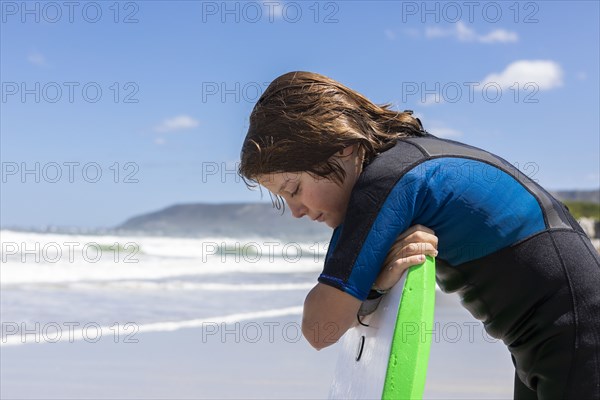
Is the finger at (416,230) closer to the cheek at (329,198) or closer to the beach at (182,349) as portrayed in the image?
the cheek at (329,198)

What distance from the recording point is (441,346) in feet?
20.8

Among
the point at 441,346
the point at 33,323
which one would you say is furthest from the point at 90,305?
the point at 441,346


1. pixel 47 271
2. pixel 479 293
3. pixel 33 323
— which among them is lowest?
pixel 47 271

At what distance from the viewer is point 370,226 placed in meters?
1.77

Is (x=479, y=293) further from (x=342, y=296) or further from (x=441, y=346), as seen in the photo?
(x=441, y=346)

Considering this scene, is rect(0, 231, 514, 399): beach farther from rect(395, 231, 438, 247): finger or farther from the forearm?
rect(395, 231, 438, 247): finger

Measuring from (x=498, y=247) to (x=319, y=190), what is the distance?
1.48 feet

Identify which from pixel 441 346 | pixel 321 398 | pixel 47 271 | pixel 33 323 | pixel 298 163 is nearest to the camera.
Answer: pixel 298 163

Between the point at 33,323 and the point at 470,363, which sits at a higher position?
the point at 470,363

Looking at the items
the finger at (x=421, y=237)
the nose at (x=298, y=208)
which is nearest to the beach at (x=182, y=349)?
the nose at (x=298, y=208)

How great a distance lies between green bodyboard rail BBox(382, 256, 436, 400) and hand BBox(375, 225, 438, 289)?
0.03 metres

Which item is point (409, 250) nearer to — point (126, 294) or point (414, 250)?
point (414, 250)

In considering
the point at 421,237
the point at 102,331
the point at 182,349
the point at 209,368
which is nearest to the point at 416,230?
the point at 421,237

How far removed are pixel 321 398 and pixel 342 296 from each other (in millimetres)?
3081
